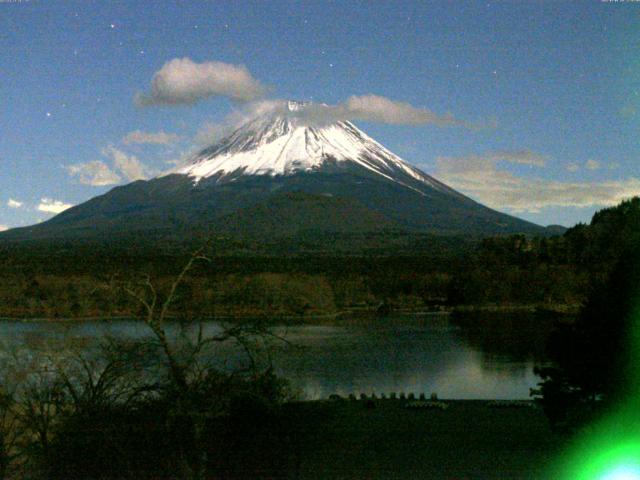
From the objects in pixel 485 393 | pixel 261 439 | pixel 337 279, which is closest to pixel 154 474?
pixel 261 439

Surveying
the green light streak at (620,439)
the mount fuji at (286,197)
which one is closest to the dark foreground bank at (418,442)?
the green light streak at (620,439)

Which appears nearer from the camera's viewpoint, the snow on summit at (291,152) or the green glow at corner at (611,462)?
the green glow at corner at (611,462)

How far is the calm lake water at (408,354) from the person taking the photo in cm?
1842

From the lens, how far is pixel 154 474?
691 cm

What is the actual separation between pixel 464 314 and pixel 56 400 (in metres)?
34.4

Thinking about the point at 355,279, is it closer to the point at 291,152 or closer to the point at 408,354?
the point at 408,354

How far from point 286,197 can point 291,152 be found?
39.5 metres

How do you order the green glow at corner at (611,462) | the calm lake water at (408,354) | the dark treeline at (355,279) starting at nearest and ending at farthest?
1. the green glow at corner at (611,462)
2. the calm lake water at (408,354)
3. the dark treeline at (355,279)

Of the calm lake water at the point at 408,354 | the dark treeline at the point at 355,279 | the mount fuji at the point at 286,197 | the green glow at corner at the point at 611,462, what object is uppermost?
the mount fuji at the point at 286,197

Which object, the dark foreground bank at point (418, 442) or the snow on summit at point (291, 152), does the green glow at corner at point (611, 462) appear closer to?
the dark foreground bank at point (418, 442)

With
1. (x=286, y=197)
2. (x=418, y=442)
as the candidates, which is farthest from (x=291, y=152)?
(x=418, y=442)

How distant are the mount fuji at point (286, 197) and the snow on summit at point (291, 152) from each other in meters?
0.18

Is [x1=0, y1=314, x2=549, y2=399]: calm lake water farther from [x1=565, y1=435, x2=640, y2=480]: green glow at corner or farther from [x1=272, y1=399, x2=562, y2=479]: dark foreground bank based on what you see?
[x1=565, y1=435, x2=640, y2=480]: green glow at corner

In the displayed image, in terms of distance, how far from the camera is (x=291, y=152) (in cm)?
14100
